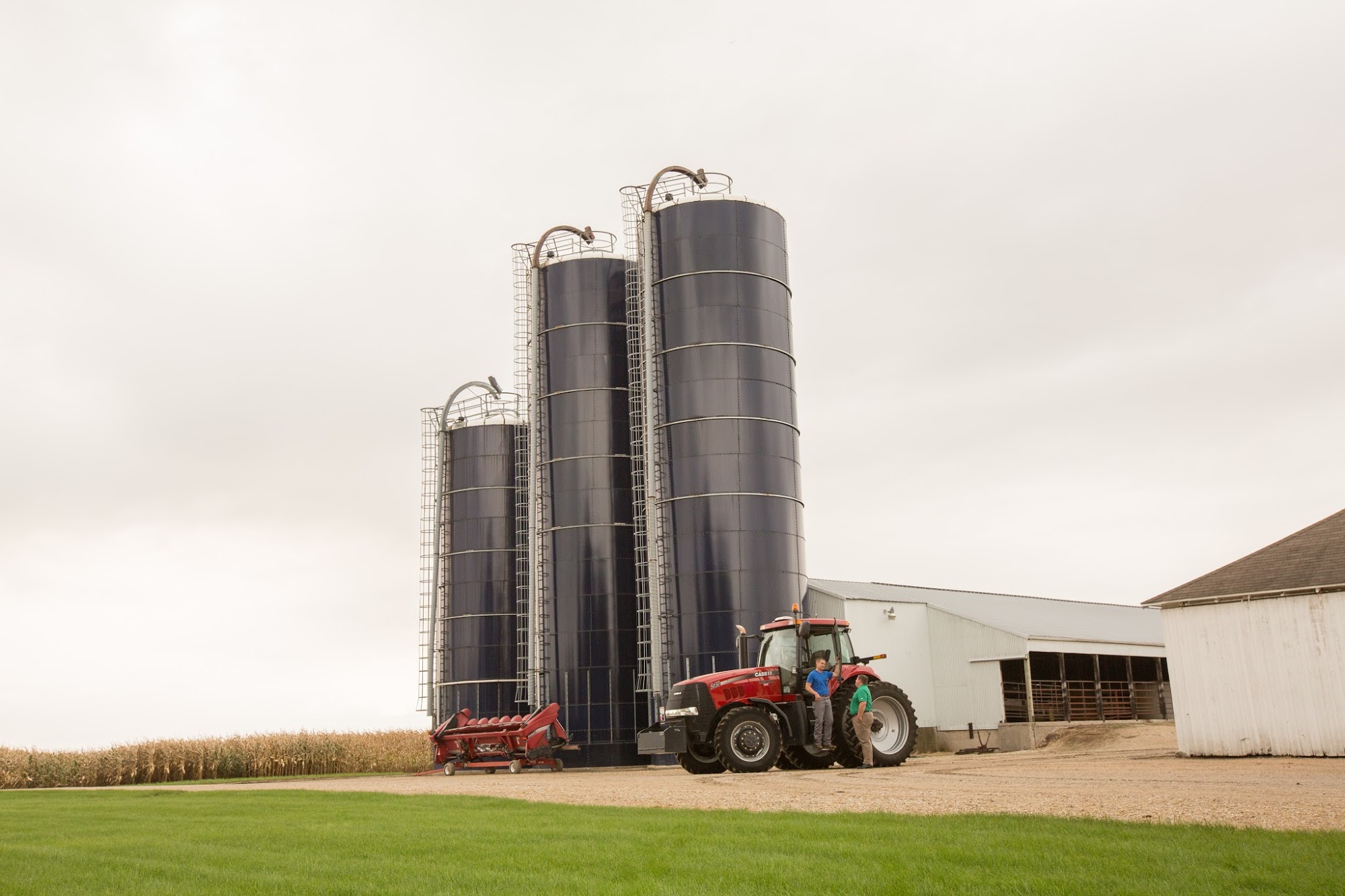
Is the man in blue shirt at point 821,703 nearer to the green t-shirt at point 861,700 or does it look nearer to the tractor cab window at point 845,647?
the green t-shirt at point 861,700

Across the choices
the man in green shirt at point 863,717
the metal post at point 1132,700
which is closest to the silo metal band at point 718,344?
the man in green shirt at point 863,717

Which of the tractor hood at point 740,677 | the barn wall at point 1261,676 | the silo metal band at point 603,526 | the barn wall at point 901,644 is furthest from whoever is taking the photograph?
the barn wall at point 901,644

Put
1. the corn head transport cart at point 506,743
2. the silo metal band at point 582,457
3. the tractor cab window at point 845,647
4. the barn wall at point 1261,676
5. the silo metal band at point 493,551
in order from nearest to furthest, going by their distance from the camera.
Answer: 1. the barn wall at point 1261,676
2. the tractor cab window at point 845,647
3. the corn head transport cart at point 506,743
4. the silo metal band at point 582,457
5. the silo metal band at point 493,551

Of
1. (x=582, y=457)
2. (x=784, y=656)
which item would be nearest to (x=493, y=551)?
(x=582, y=457)

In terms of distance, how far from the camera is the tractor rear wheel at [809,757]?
21.7m

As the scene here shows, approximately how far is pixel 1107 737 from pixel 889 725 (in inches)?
473

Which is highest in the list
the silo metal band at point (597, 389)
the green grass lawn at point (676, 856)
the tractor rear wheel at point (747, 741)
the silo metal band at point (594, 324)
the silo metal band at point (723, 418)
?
the silo metal band at point (594, 324)

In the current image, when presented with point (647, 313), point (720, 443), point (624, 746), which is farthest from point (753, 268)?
point (624, 746)

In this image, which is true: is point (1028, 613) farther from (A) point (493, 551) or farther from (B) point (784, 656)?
(B) point (784, 656)

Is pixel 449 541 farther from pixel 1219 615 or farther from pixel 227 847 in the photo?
pixel 227 847

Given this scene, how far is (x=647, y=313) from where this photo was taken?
108 ft

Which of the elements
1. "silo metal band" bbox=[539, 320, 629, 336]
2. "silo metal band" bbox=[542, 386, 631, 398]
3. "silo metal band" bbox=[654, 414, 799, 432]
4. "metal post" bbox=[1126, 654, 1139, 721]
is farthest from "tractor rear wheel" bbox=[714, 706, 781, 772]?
"metal post" bbox=[1126, 654, 1139, 721]

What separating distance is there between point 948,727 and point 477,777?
1556cm

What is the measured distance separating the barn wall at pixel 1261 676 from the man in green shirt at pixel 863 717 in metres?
6.66
